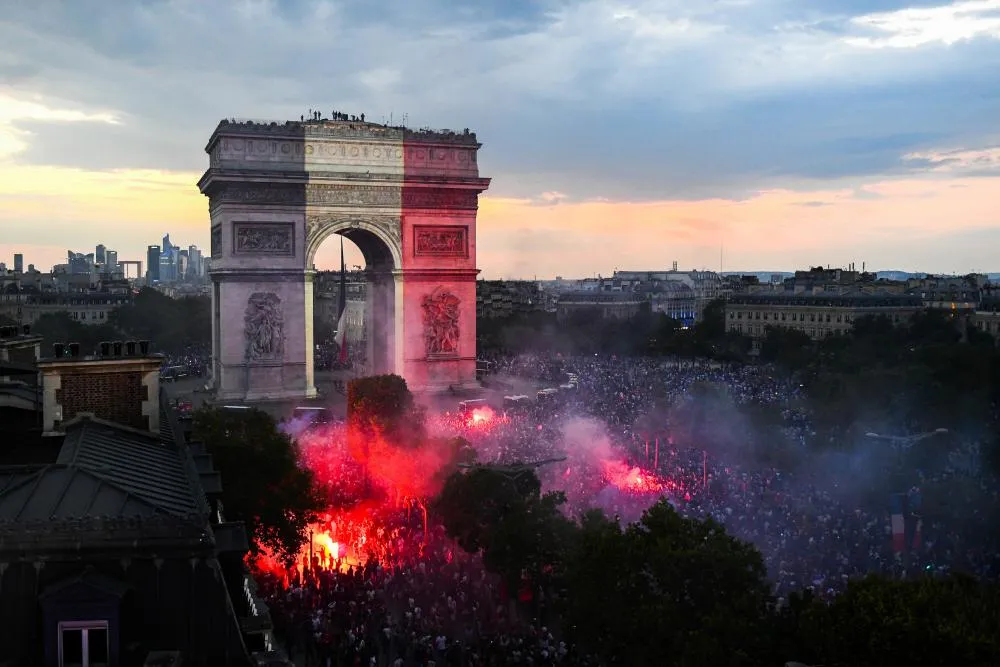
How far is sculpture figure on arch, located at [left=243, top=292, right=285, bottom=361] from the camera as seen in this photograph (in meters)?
38.2

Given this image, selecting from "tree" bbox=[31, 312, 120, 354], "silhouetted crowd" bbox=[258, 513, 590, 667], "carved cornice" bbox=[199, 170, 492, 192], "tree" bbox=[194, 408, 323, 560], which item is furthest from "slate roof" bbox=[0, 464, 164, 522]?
"tree" bbox=[31, 312, 120, 354]

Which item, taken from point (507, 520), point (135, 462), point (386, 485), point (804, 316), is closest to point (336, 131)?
point (386, 485)

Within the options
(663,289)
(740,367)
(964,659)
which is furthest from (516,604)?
(663,289)

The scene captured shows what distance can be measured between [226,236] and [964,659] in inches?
1240

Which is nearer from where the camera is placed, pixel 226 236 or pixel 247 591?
pixel 247 591

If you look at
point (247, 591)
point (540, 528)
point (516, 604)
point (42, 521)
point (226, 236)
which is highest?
point (226, 236)

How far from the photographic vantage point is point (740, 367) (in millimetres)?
72750

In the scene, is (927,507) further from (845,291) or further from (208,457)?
(845,291)

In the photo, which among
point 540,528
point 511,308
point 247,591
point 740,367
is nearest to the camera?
point 247,591

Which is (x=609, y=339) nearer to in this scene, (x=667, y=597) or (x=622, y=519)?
(x=622, y=519)

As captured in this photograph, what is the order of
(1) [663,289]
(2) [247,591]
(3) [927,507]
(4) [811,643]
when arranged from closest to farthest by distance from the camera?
(2) [247,591], (4) [811,643], (3) [927,507], (1) [663,289]

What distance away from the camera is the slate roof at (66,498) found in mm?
7125

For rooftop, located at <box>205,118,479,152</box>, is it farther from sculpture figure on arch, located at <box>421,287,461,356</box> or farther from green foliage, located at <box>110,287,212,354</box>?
green foliage, located at <box>110,287,212,354</box>

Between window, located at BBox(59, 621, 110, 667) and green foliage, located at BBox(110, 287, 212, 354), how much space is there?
7313 centimetres
